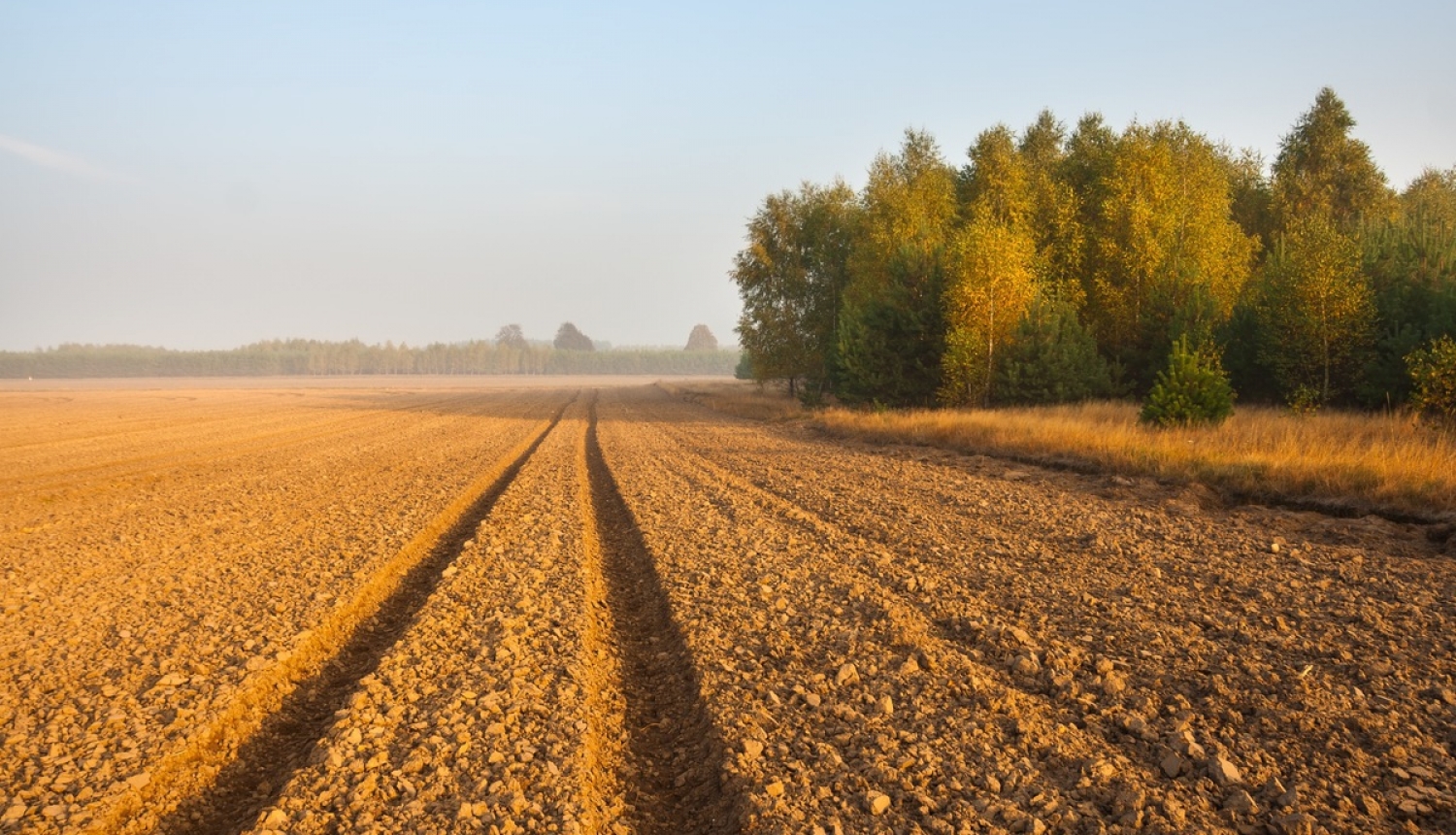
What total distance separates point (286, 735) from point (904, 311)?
26.5 metres

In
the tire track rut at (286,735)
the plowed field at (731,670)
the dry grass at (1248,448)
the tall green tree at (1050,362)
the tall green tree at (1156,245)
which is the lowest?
the tire track rut at (286,735)

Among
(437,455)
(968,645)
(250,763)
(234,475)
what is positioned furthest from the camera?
(437,455)

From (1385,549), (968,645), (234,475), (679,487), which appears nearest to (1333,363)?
(1385,549)

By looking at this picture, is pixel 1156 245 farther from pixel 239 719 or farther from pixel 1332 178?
pixel 239 719

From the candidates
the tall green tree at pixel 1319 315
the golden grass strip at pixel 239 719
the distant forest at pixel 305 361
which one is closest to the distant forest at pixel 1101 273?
the tall green tree at pixel 1319 315

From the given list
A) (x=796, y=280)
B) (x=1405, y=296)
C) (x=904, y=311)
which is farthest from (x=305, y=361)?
(x=1405, y=296)

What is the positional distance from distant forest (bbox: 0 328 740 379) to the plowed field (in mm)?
173798

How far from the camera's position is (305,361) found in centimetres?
17538

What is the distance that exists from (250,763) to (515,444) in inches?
765

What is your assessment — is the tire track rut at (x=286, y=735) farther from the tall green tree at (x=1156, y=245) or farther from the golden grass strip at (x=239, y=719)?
the tall green tree at (x=1156, y=245)

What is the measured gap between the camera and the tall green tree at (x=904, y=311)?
2900cm

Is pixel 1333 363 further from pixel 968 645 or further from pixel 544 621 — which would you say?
pixel 544 621

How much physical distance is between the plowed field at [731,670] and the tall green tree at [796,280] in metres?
28.4

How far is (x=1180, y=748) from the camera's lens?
4.34 m
